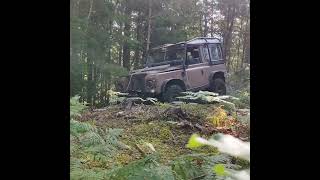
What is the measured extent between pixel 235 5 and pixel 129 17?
6.11 ft

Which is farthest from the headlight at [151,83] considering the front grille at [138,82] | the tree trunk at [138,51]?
the tree trunk at [138,51]

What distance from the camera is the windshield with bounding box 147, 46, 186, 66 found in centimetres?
566

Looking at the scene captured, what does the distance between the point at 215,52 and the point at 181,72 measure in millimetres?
673

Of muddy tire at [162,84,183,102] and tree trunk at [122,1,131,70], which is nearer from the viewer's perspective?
muddy tire at [162,84,183,102]

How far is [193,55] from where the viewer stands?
5684 millimetres

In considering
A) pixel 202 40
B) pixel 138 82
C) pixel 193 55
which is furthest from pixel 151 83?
pixel 202 40

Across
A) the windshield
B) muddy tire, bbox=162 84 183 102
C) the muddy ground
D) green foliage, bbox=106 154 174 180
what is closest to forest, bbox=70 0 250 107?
the windshield

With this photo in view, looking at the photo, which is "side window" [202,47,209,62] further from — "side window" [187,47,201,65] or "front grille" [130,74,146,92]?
"front grille" [130,74,146,92]

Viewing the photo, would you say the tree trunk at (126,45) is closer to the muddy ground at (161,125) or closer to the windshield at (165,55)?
the windshield at (165,55)

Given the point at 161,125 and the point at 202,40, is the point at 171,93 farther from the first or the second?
the point at 161,125

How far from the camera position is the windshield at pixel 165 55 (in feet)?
18.6
